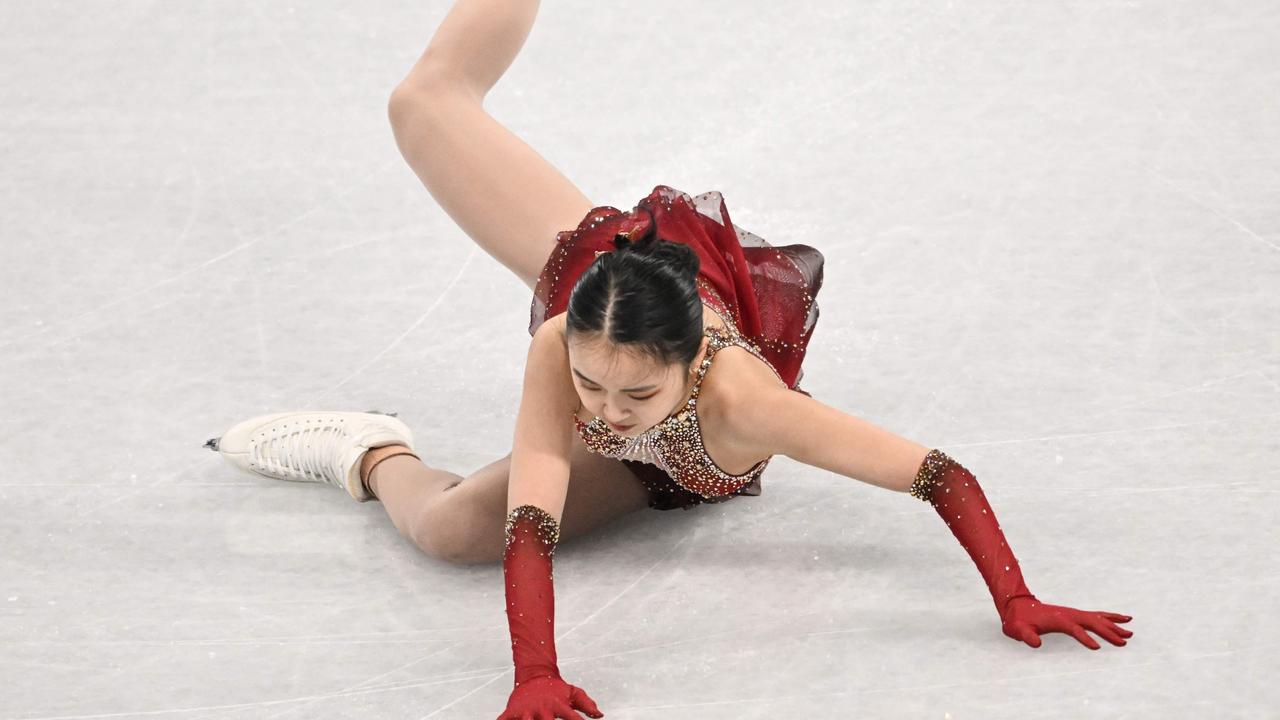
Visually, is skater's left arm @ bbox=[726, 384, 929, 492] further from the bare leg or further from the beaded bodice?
the bare leg

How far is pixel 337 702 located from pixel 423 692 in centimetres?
13

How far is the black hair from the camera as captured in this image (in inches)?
99.6

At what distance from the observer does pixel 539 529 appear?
271 cm

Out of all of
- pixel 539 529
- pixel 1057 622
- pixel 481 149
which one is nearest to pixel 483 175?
pixel 481 149

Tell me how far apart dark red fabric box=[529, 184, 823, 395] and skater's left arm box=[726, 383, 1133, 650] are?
388mm

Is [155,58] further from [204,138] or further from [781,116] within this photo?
[781,116]

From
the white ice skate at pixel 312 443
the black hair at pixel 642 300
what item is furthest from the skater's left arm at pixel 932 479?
the white ice skate at pixel 312 443

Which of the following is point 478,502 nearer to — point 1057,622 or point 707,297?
point 707,297

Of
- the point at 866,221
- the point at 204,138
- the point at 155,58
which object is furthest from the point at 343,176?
the point at 866,221

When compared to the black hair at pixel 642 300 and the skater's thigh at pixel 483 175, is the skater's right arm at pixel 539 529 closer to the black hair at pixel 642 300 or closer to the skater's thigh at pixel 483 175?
the black hair at pixel 642 300

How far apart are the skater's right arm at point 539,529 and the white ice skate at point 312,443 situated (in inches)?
21.5

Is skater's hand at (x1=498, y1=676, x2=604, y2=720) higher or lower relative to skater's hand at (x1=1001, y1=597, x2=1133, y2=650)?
lower

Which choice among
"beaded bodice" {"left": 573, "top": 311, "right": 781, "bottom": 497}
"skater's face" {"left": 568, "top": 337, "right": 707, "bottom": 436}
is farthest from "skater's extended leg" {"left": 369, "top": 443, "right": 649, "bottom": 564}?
"skater's face" {"left": 568, "top": 337, "right": 707, "bottom": 436}

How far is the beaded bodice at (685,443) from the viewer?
285 centimetres
